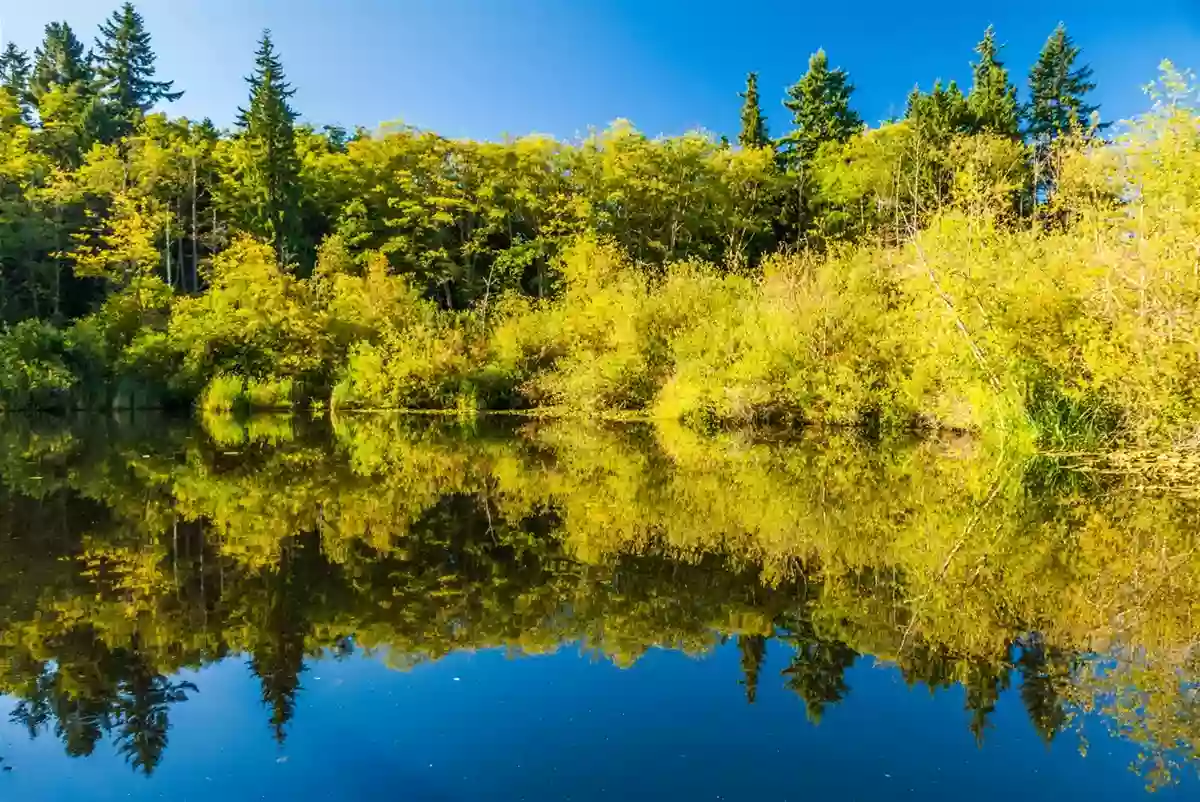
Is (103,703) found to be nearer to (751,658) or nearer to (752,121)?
(751,658)

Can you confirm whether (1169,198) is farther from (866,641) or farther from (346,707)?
(346,707)

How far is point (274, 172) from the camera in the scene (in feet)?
179

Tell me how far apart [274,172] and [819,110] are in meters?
36.8

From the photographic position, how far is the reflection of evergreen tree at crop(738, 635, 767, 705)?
6840 millimetres

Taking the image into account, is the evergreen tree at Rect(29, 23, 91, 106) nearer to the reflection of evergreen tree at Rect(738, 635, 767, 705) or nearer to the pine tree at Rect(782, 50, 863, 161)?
the pine tree at Rect(782, 50, 863, 161)

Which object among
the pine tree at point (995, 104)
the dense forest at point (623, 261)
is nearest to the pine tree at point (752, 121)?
the dense forest at point (623, 261)

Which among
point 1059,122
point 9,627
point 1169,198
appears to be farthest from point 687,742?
point 1059,122

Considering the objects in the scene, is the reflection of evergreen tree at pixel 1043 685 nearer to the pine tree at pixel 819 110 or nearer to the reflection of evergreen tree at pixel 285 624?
the reflection of evergreen tree at pixel 285 624

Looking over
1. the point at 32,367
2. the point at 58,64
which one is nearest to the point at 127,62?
the point at 58,64

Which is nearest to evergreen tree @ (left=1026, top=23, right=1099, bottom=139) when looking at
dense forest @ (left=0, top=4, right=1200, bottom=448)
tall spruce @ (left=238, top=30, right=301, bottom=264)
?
dense forest @ (left=0, top=4, right=1200, bottom=448)

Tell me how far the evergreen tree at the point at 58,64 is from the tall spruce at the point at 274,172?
15972 millimetres

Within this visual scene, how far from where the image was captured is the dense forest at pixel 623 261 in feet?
60.9

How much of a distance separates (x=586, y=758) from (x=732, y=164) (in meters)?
54.9

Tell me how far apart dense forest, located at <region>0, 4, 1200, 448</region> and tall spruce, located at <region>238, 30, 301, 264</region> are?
22 cm
